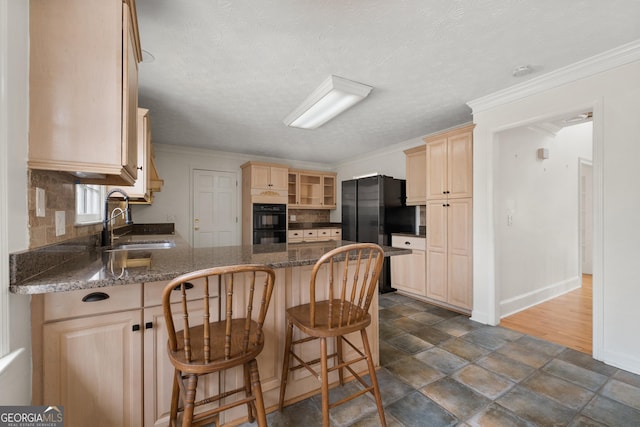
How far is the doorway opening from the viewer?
9.52 ft

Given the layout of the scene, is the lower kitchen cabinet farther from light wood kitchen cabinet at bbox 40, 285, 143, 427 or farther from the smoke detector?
the smoke detector

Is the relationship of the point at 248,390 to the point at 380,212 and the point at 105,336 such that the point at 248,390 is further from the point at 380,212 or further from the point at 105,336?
the point at 380,212

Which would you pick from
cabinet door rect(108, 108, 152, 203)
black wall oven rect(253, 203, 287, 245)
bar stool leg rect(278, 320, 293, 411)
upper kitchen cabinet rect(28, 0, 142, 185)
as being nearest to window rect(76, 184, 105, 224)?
cabinet door rect(108, 108, 152, 203)

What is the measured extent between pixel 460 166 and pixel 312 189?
136 inches

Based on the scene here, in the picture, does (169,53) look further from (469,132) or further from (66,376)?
(469,132)

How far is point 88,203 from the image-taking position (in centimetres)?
218

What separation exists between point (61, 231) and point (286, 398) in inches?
63.5

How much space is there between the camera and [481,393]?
175cm

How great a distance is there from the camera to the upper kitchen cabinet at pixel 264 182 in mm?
4844

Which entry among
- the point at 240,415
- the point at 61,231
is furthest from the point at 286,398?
the point at 61,231

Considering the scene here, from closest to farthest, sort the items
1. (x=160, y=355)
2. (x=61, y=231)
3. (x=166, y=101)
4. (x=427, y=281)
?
(x=160, y=355), (x=61, y=231), (x=166, y=101), (x=427, y=281)

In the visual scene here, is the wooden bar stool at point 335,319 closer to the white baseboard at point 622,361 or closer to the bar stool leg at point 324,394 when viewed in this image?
the bar stool leg at point 324,394

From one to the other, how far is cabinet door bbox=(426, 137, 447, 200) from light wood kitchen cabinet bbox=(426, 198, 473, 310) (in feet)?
0.41

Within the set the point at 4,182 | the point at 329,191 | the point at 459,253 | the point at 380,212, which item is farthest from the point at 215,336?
the point at 329,191
